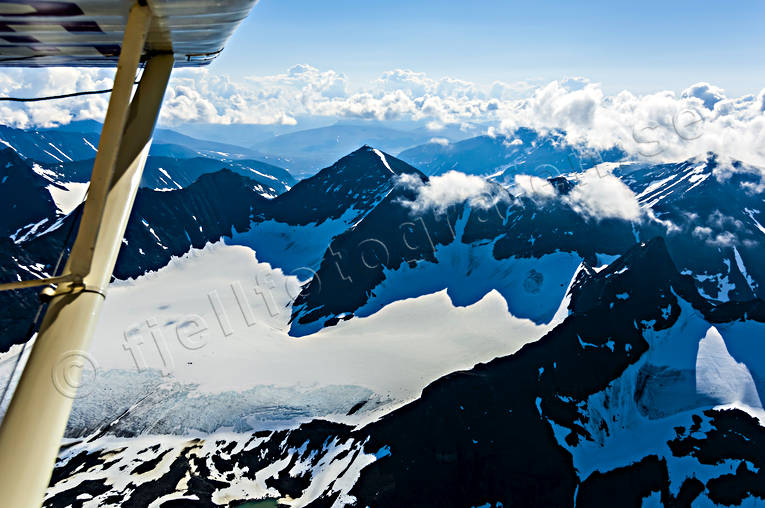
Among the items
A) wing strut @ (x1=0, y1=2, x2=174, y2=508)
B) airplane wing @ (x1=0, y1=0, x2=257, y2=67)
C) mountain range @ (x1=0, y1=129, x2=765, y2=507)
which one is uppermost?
airplane wing @ (x1=0, y1=0, x2=257, y2=67)

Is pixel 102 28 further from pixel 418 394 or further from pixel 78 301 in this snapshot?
pixel 418 394

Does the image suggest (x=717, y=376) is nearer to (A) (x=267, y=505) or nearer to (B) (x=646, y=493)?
(B) (x=646, y=493)

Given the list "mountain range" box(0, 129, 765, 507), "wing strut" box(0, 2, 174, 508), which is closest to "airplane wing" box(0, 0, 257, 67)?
"wing strut" box(0, 2, 174, 508)

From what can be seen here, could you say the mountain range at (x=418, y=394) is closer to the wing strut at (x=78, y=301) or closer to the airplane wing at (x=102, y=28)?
the airplane wing at (x=102, y=28)

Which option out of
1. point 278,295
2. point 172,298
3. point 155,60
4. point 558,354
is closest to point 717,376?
point 558,354

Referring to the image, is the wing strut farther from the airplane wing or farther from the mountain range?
the mountain range

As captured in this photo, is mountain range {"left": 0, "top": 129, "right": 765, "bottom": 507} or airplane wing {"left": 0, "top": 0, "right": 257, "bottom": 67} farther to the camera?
mountain range {"left": 0, "top": 129, "right": 765, "bottom": 507}

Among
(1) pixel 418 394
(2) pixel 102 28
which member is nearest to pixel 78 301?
(2) pixel 102 28

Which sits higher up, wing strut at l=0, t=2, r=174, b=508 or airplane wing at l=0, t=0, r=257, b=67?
airplane wing at l=0, t=0, r=257, b=67

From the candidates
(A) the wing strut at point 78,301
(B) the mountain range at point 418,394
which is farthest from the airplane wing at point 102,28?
(B) the mountain range at point 418,394
